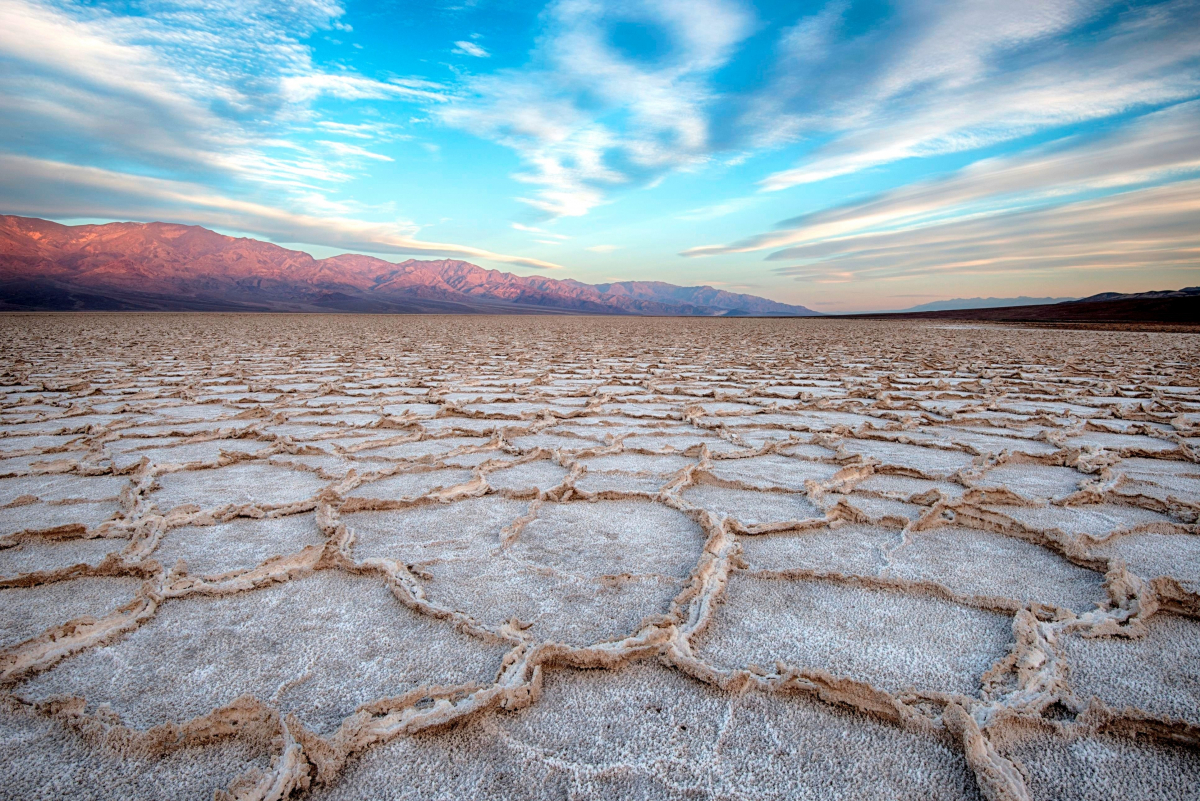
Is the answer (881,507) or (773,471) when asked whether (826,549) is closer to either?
(881,507)

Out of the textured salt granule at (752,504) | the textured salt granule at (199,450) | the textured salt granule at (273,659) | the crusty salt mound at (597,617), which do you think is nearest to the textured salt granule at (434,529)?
the crusty salt mound at (597,617)

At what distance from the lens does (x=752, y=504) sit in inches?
82.8

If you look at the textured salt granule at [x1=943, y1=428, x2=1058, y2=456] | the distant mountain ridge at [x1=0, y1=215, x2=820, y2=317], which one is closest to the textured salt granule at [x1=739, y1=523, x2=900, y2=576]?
the textured salt granule at [x1=943, y1=428, x2=1058, y2=456]

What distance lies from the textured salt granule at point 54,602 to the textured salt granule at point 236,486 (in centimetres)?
54

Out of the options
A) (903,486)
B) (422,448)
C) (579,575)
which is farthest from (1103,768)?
(422,448)

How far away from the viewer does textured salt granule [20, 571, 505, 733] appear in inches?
40.6

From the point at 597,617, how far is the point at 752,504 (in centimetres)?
96

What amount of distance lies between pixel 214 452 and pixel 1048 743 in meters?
3.13

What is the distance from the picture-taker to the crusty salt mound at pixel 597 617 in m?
0.88

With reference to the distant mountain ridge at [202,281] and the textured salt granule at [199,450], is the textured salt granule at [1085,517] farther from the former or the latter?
the distant mountain ridge at [202,281]

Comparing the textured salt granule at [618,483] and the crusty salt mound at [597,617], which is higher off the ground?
the crusty salt mound at [597,617]

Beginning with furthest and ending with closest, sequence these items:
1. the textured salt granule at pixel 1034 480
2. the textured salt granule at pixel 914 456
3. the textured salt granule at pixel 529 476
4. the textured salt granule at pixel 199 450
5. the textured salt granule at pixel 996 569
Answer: the textured salt granule at pixel 199 450 < the textured salt granule at pixel 914 456 < the textured salt granule at pixel 529 476 < the textured salt granule at pixel 1034 480 < the textured salt granule at pixel 996 569

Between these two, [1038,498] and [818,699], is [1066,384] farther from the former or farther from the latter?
[818,699]

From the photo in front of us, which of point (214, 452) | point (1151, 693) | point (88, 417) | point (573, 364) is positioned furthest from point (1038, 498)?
point (573, 364)
